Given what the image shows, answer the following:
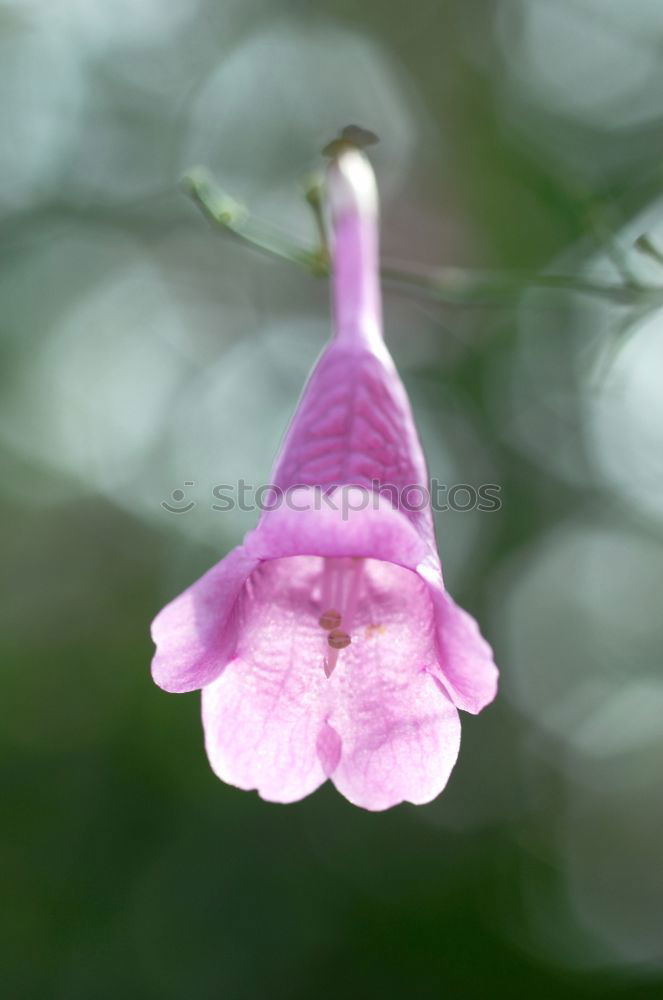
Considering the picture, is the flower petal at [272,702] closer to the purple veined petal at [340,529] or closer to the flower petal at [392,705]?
the flower petal at [392,705]

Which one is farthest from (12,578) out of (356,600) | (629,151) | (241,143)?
(356,600)

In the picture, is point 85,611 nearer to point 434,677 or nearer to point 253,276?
point 253,276

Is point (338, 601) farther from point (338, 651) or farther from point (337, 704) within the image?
point (337, 704)

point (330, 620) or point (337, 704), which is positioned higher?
point (330, 620)

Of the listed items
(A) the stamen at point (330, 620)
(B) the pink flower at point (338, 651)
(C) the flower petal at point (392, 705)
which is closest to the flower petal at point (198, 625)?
(B) the pink flower at point (338, 651)

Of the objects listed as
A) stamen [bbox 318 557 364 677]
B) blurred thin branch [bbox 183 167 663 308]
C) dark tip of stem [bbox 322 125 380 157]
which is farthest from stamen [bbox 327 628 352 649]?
dark tip of stem [bbox 322 125 380 157]

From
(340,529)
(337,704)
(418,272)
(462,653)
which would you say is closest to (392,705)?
(337,704)
